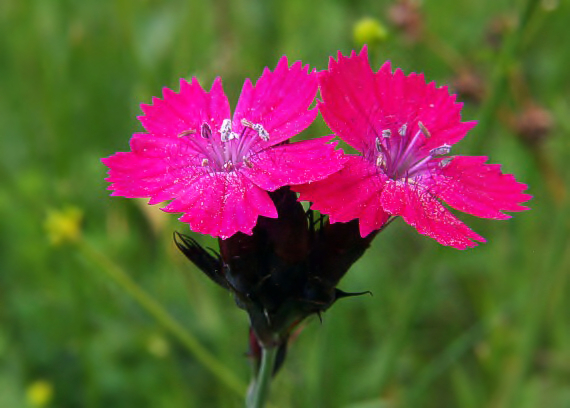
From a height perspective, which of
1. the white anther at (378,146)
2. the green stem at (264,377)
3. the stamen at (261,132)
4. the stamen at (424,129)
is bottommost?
the green stem at (264,377)

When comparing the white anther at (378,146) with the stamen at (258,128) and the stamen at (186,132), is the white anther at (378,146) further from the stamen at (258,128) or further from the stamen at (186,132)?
the stamen at (186,132)

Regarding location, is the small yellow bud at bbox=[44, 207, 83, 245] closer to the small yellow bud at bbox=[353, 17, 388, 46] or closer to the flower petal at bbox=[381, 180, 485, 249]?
the small yellow bud at bbox=[353, 17, 388, 46]

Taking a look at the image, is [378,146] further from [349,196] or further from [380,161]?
[349,196]

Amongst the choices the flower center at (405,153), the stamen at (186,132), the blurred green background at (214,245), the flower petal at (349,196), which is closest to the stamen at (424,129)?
the flower center at (405,153)

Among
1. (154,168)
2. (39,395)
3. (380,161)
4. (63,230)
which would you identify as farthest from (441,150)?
(39,395)

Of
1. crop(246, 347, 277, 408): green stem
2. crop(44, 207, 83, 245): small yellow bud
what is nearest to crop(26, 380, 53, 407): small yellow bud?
crop(44, 207, 83, 245): small yellow bud

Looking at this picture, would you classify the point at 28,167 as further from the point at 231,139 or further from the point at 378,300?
the point at 231,139

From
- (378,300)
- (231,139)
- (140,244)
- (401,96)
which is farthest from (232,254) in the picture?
(140,244)
